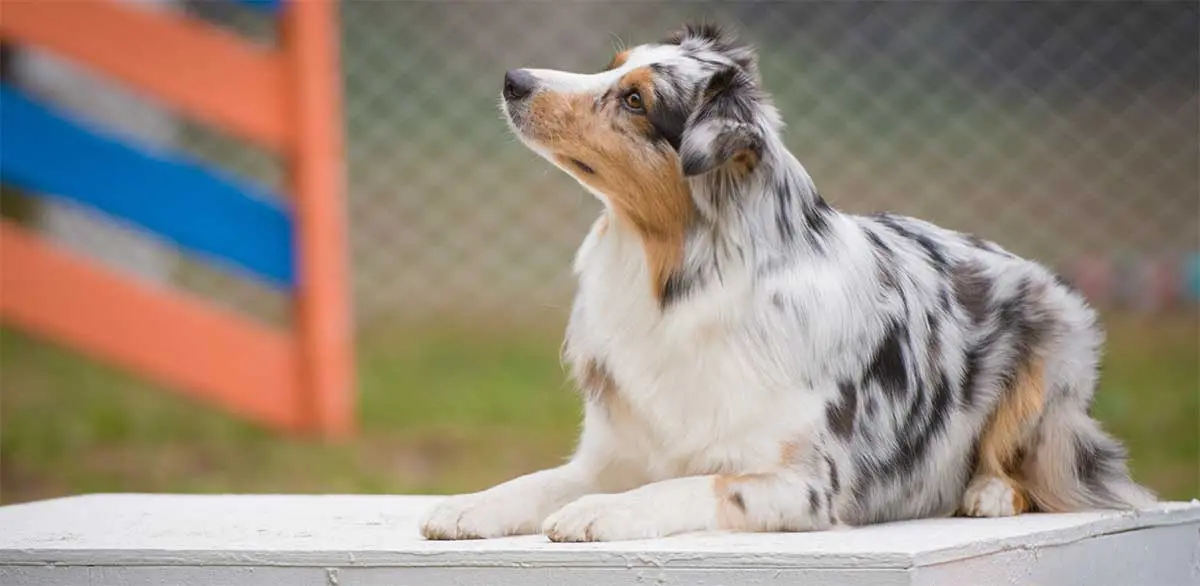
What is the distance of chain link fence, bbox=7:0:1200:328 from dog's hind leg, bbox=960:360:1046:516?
392 centimetres

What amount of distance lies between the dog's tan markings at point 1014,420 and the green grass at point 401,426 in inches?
89.3

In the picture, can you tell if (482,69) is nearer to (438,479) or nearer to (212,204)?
(212,204)

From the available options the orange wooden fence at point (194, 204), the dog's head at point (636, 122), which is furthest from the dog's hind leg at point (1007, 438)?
the orange wooden fence at point (194, 204)

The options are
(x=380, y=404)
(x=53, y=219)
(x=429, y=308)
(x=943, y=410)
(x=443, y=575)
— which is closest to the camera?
Answer: (x=443, y=575)

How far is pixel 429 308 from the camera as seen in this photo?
8164mm

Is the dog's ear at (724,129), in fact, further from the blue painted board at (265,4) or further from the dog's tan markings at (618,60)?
the blue painted board at (265,4)

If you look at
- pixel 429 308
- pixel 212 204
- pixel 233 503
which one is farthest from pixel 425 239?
pixel 233 503

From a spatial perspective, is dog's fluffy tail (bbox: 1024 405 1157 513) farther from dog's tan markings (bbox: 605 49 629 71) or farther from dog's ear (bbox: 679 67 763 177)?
dog's tan markings (bbox: 605 49 629 71)

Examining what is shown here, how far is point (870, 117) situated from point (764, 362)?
15.3 ft

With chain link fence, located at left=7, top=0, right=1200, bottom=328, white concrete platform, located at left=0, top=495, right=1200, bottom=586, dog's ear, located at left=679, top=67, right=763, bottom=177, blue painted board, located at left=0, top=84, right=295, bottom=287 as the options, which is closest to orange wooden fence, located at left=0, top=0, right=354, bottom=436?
blue painted board, located at left=0, top=84, right=295, bottom=287

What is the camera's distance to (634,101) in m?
2.99

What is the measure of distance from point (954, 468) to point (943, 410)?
156mm

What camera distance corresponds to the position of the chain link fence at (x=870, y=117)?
23.7ft

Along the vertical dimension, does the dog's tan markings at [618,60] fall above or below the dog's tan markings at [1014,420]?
above
